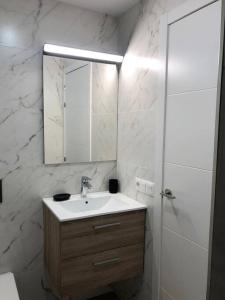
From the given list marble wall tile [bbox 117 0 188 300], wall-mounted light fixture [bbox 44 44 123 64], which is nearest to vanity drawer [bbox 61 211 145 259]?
marble wall tile [bbox 117 0 188 300]

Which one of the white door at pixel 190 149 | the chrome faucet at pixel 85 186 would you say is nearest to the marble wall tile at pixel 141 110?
the white door at pixel 190 149

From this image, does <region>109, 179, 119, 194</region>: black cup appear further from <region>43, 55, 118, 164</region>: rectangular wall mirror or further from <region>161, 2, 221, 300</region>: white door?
<region>161, 2, 221, 300</region>: white door

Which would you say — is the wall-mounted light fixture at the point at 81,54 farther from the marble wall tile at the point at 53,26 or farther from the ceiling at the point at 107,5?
the ceiling at the point at 107,5

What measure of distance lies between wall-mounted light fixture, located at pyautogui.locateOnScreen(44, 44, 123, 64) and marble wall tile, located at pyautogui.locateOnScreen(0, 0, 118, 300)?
76mm

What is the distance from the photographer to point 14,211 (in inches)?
75.7

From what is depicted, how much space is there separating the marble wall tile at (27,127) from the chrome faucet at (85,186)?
0.37 feet

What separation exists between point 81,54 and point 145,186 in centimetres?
112

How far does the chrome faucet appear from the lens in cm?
207

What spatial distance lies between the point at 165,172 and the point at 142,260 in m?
0.73

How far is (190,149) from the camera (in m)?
1.49

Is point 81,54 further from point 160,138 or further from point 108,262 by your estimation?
point 108,262

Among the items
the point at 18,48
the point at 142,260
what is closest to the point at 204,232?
the point at 142,260

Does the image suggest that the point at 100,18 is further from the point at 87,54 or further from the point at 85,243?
the point at 85,243

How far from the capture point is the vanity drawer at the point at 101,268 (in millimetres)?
1659
